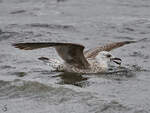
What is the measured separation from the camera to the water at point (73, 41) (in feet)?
26.1

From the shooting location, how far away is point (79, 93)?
335 inches

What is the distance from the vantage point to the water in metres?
7.96

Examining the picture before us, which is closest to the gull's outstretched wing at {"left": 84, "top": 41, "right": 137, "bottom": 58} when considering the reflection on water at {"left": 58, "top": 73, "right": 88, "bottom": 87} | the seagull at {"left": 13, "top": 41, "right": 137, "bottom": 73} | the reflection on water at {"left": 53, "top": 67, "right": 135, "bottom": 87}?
the seagull at {"left": 13, "top": 41, "right": 137, "bottom": 73}

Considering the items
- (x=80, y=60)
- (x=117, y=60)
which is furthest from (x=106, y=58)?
(x=80, y=60)

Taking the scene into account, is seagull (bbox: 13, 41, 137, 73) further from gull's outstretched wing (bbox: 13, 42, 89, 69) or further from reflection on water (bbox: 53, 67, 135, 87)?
reflection on water (bbox: 53, 67, 135, 87)

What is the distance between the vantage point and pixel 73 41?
12.5m

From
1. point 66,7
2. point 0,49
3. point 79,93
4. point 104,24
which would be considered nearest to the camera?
point 79,93

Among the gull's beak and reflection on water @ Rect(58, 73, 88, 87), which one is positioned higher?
the gull's beak

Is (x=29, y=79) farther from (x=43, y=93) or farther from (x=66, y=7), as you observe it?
(x=66, y=7)

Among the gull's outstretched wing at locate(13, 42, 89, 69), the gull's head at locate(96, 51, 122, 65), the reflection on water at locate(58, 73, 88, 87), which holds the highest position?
the gull's outstretched wing at locate(13, 42, 89, 69)

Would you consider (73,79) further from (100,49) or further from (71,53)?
(100,49)

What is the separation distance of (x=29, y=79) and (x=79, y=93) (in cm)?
145

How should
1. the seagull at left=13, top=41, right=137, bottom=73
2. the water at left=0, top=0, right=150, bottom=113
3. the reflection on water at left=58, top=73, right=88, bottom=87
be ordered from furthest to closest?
the seagull at left=13, top=41, right=137, bottom=73 → the reflection on water at left=58, top=73, right=88, bottom=87 → the water at left=0, top=0, right=150, bottom=113

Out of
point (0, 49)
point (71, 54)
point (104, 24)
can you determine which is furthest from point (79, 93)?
point (104, 24)
